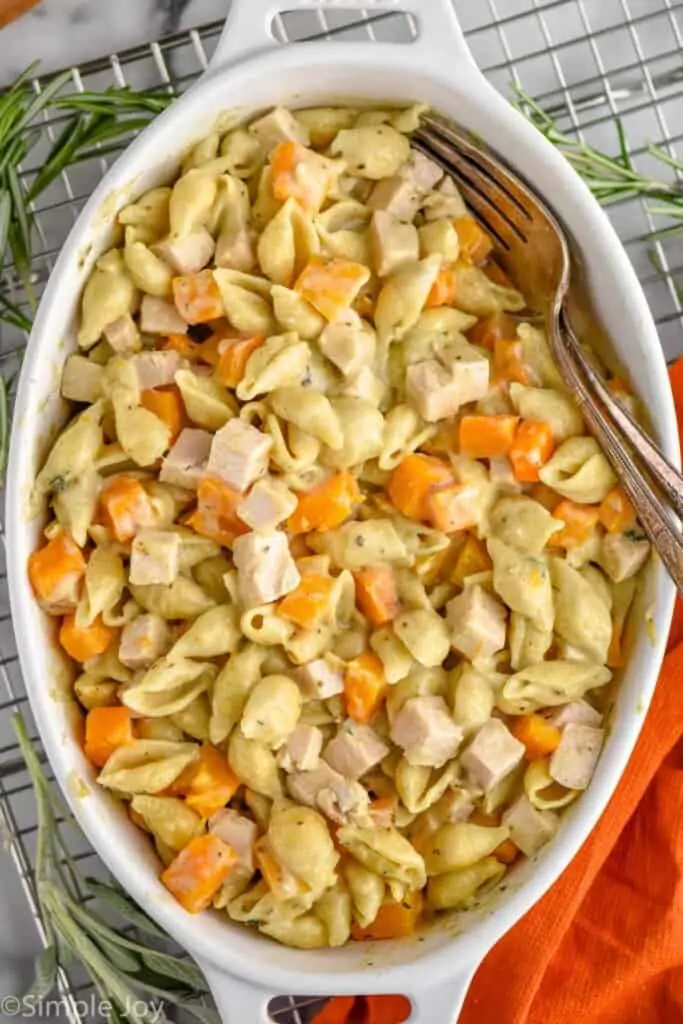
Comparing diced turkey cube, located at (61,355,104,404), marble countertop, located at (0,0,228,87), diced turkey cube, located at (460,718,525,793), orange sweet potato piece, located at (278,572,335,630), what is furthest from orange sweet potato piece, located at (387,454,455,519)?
marble countertop, located at (0,0,228,87)

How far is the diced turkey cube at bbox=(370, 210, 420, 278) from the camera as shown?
4.68ft

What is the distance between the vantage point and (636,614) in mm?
1455

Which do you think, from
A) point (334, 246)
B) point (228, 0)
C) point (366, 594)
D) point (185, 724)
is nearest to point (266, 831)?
point (185, 724)

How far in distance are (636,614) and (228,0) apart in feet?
3.16

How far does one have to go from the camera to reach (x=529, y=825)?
56.7 inches

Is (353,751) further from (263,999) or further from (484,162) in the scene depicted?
(484,162)

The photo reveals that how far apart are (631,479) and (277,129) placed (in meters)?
0.55

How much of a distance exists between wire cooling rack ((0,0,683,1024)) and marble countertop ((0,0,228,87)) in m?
0.03

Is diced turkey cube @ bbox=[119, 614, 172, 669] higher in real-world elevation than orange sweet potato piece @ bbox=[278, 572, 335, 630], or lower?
higher

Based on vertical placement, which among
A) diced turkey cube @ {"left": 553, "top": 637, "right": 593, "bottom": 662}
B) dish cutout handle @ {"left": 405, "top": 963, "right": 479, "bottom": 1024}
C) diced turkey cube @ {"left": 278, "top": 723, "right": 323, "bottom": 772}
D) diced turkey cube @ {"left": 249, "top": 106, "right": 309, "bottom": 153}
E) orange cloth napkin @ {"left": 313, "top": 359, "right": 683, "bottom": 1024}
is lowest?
orange cloth napkin @ {"left": 313, "top": 359, "right": 683, "bottom": 1024}

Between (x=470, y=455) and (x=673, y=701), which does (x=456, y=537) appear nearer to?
(x=470, y=455)

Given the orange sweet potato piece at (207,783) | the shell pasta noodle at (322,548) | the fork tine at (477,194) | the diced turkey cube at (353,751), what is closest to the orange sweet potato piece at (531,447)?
the shell pasta noodle at (322,548)

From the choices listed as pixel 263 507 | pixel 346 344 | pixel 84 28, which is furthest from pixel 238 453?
pixel 84 28

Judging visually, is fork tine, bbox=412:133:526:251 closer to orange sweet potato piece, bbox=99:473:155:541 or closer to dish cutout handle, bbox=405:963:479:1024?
orange sweet potato piece, bbox=99:473:155:541
